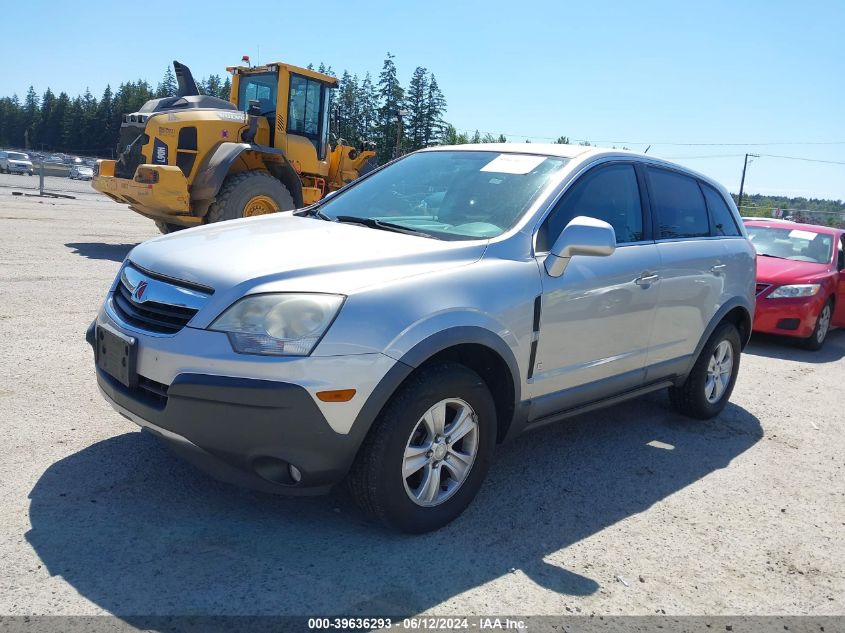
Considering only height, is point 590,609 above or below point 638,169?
below

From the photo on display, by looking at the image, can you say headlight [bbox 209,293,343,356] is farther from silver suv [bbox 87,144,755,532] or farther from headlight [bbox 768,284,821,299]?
headlight [bbox 768,284,821,299]

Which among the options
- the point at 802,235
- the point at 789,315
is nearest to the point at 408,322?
the point at 789,315

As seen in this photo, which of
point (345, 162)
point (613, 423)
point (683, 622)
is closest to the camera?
point (683, 622)

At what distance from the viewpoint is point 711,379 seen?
17.9 feet

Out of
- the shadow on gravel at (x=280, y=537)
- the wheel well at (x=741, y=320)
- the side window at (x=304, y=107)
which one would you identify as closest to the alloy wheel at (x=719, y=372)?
the wheel well at (x=741, y=320)

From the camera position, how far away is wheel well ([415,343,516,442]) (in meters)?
3.37

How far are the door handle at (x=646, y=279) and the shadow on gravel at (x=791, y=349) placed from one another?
4748 millimetres

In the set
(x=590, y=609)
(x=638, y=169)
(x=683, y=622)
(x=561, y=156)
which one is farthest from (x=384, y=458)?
(x=638, y=169)

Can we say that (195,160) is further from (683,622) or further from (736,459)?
(683,622)

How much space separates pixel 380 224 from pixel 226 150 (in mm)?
8025

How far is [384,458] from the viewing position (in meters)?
2.98

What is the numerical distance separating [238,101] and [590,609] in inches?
464

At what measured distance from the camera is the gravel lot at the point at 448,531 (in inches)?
109

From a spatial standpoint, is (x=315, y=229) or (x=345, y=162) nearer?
(x=315, y=229)
